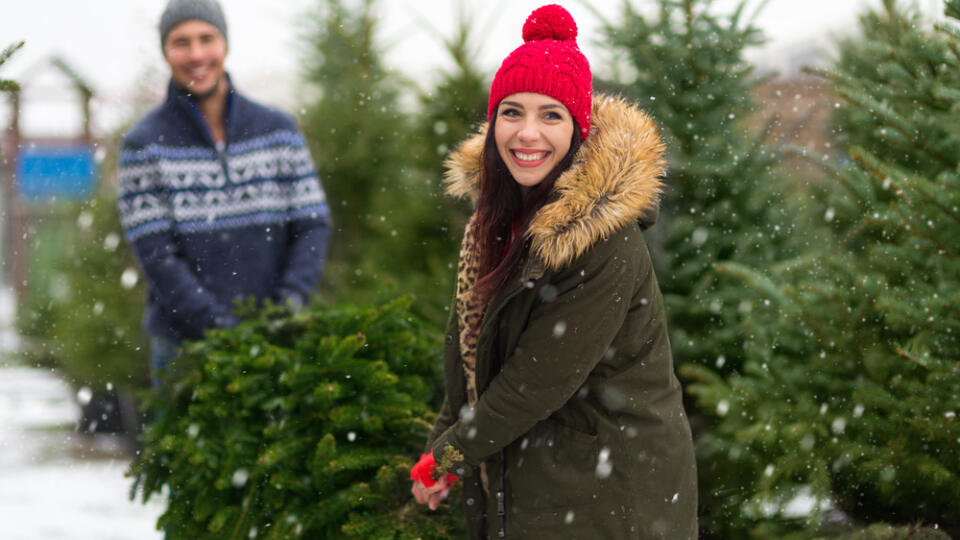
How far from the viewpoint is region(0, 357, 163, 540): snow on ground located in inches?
182

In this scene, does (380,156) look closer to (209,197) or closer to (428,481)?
(209,197)

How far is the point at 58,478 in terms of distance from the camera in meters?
5.77

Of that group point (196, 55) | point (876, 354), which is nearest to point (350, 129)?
point (196, 55)

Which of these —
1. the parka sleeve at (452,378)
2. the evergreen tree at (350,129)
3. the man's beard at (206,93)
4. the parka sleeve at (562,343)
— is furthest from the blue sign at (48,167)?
the parka sleeve at (562,343)

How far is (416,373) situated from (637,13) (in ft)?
6.72

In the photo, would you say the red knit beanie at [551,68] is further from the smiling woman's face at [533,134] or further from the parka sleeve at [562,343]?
the parka sleeve at [562,343]

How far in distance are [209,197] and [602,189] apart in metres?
2.41

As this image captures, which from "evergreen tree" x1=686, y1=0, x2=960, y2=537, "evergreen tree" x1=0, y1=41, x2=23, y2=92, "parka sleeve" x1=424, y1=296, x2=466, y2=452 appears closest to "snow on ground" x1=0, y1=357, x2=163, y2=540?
"parka sleeve" x1=424, y1=296, x2=466, y2=452

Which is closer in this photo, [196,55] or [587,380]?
[587,380]

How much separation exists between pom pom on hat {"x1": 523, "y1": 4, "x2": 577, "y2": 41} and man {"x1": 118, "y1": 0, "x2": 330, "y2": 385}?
201 centimetres

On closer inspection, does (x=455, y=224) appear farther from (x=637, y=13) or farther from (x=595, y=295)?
(x=595, y=295)

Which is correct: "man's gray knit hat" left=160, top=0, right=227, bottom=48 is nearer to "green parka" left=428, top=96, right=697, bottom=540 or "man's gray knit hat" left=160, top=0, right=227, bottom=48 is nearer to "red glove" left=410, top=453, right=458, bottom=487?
"green parka" left=428, top=96, right=697, bottom=540

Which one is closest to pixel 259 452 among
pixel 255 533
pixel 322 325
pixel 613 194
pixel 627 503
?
Answer: pixel 255 533

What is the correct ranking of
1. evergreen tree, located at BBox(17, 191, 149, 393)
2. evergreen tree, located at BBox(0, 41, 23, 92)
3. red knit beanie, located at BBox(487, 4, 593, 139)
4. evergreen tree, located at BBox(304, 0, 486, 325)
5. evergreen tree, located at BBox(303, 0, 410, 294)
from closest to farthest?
1. evergreen tree, located at BBox(0, 41, 23, 92)
2. red knit beanie, located at BBox(487, 4, 593, 139)
3. evergreen tree, located at BBox(304, 0, 486, 325)
4. evergreen tree, located at BBox(17, 191, 149, 393)
5. evergreen tree, located at BBox(303, 0, 410, 294)
